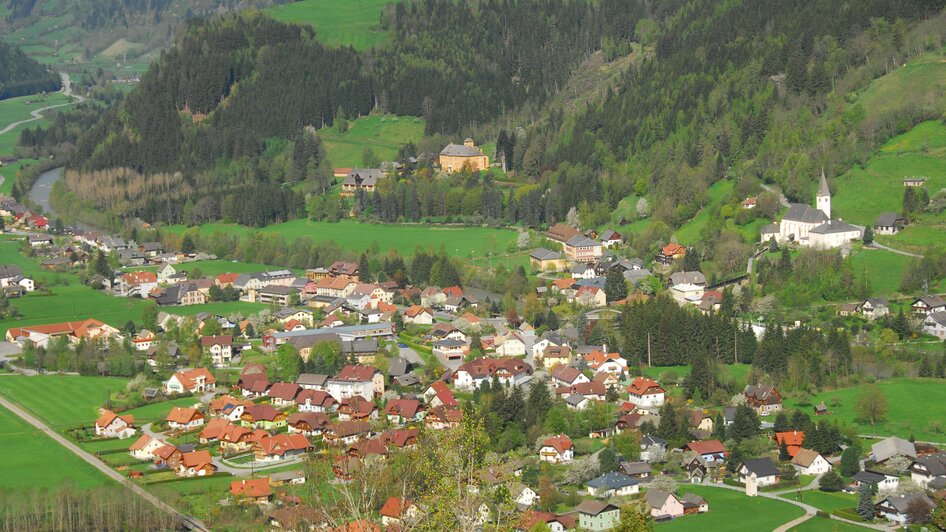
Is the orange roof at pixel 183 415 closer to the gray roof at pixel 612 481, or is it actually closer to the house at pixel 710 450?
the gray roof at pixel 612 481

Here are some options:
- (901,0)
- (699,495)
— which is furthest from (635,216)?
(699,495)

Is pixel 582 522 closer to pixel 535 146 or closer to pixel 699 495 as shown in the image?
pixel 699 495

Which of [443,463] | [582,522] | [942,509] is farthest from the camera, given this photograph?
[582,522]

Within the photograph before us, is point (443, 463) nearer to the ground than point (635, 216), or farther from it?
farther from it

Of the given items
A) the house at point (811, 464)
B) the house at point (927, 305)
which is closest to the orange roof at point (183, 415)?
the house at point (811, 464)

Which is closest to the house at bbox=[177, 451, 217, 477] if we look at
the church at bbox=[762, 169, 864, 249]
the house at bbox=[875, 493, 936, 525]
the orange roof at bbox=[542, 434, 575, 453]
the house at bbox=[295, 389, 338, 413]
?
the house at bbox=[295, 389, 338, 413]

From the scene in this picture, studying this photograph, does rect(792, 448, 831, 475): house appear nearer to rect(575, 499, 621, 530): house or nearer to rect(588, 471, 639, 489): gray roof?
rect(588, 471, 639, 489): gray roof
